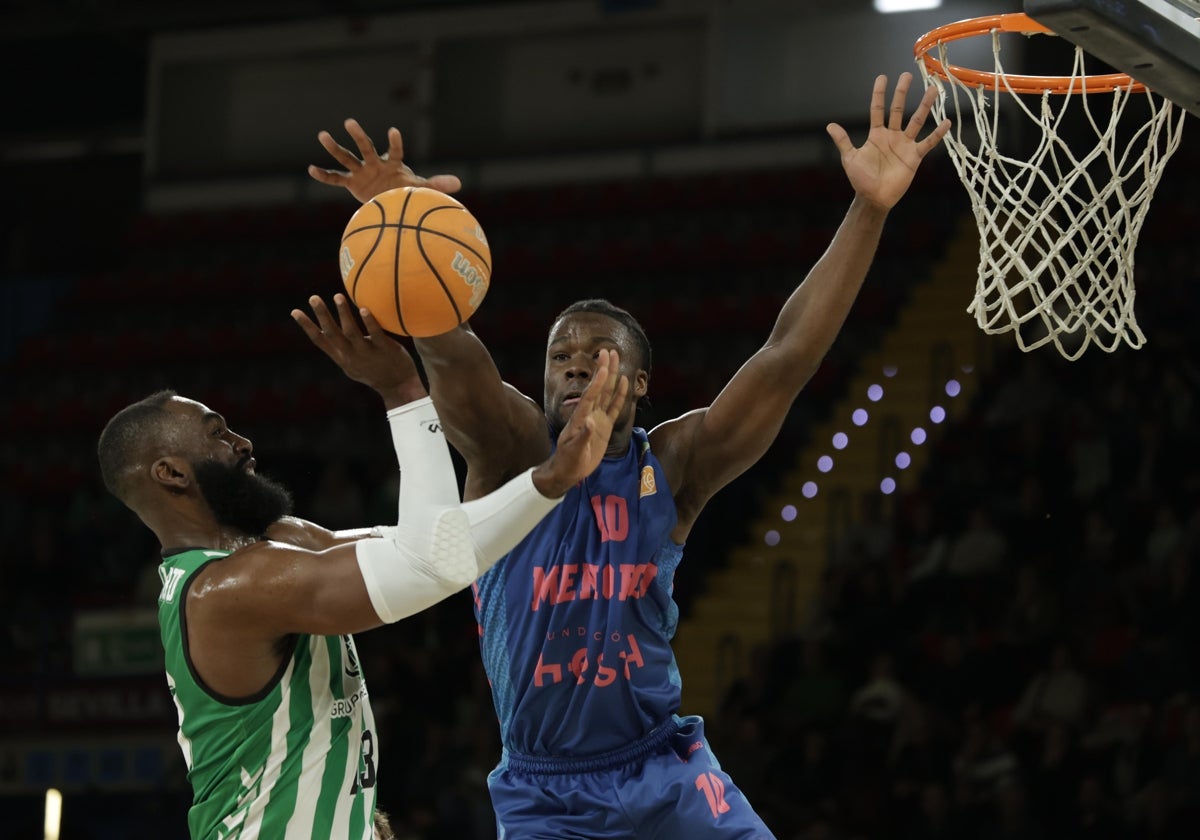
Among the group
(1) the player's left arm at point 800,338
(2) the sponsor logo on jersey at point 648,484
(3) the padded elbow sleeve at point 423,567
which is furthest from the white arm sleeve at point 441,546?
(1) the player's left arm at point 800,338

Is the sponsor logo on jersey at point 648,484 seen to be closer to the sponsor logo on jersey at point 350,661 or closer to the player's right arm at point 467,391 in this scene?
the player's right arm at point 467,391

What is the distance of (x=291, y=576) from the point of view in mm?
3797

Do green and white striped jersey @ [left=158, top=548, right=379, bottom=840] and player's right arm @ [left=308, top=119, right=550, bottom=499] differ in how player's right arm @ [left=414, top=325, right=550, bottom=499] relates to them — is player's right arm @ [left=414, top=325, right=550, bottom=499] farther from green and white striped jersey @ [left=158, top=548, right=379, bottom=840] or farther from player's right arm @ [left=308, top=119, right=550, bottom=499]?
green and white striped jersey @ [left=158, top=548, right=379, bottom=840]

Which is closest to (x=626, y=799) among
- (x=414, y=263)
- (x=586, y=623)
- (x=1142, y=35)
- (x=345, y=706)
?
(x=586, y=623)

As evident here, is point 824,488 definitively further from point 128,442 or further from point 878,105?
point 128,442

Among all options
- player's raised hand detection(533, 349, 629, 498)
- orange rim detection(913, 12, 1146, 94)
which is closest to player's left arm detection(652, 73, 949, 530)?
orange rim detection(913, 12, 1146, 94)

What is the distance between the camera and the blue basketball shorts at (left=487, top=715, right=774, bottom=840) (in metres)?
4.18

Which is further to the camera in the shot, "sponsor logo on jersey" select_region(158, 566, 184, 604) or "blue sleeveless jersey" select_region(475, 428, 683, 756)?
"blue sleeveless jersey" select_region(475, 428, 683, 756)

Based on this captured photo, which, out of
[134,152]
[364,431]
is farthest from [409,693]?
[134,152]

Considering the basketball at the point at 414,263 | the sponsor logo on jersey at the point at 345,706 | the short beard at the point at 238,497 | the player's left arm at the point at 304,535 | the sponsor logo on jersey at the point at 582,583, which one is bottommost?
the sponsor logo on jersey at the point at 345,706

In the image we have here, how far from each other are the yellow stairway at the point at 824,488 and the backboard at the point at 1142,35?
24.2 ft

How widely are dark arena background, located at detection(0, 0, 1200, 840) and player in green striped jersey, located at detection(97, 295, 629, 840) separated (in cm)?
523

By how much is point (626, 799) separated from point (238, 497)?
1.27 metres

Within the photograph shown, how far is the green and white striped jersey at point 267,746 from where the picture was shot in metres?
3.98
